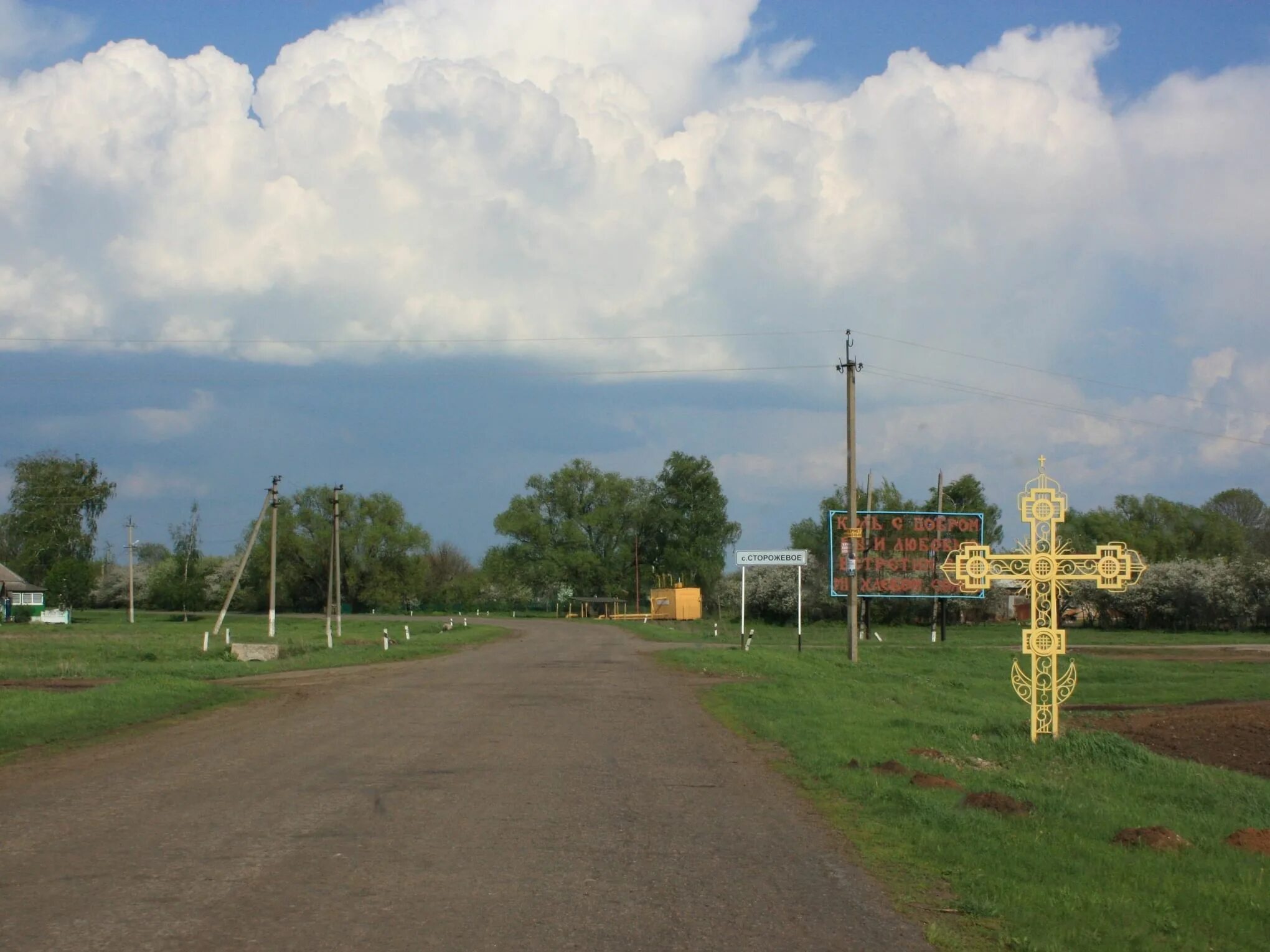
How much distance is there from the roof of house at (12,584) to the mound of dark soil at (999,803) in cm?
9160

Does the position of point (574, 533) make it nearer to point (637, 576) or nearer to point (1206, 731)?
point (637, 576)

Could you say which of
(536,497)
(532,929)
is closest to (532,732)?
(532,929)

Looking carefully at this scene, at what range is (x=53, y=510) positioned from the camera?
337 feet

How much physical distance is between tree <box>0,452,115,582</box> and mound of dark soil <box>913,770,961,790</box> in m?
104

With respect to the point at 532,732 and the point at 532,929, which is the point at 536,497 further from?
the point at 532,929

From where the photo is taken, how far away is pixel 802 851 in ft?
26.9

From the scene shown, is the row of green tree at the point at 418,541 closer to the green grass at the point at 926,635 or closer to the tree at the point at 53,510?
the tree at the point at 53,510

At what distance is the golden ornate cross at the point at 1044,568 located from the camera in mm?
12562

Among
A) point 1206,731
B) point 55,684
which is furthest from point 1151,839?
point 55,684

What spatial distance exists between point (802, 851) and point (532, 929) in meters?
2.90

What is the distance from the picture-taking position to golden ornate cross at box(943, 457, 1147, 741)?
41.2ft

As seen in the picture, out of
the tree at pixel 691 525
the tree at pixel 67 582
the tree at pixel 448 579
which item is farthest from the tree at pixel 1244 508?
the tree at pixel 67 582

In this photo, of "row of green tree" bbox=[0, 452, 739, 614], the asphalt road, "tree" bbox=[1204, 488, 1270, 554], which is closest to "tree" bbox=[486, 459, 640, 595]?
"row of green tree" bbox=[0, 452, 739, 614]

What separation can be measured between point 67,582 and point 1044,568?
310ft
